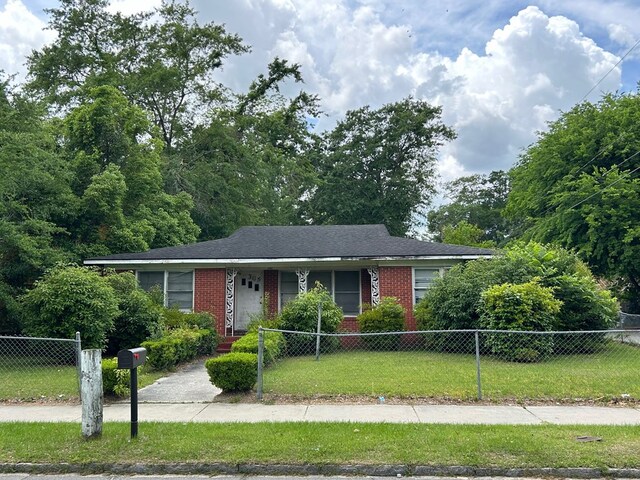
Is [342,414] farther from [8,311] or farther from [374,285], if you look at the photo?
[8,311]

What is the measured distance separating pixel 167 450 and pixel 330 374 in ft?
16.6

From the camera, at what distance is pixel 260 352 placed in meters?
8.37

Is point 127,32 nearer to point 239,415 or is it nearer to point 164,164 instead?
point 164,164

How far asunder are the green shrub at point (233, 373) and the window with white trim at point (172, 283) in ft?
→ 28.8

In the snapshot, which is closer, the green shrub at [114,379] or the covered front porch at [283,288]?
the green shrub at [114,379]

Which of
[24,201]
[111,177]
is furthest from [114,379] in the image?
[111,177]

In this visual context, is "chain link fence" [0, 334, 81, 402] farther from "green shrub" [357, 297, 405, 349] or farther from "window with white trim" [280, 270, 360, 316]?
A: "green shrub" [357, 297, 405, 349]

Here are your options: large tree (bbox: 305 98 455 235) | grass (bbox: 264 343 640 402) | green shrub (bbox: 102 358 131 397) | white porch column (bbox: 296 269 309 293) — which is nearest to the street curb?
green shrub (bbox: 102 358 131 397)

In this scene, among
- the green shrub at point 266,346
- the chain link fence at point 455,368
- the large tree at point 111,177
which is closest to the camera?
the chain link fence at point 455,368

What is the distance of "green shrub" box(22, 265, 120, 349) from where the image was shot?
11.6 metres

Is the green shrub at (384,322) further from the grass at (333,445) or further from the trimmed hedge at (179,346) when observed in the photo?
the grass at (333,445)

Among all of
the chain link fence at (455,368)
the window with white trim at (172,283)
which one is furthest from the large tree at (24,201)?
the chain link fence at (455,368)

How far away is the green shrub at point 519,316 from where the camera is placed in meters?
12.2

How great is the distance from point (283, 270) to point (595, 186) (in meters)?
14.8
